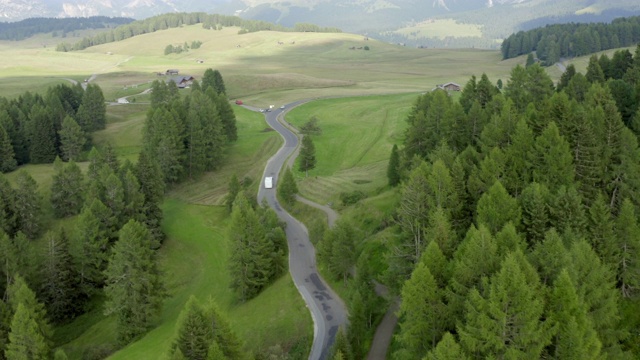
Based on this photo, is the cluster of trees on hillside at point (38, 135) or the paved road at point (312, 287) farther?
the cluster of trees on hillside at point (38, 135)

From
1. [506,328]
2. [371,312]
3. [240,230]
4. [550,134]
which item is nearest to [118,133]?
[240,230]

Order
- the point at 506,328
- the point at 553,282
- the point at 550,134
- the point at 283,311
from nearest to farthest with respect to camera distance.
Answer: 1. the point at 506,328
2. the point at 553,282
3. the point at 550,134
4. the point at 283,311

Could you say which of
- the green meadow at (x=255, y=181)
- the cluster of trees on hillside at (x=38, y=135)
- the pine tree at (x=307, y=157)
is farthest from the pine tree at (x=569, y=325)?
the cluster of trees on hillside at (x=38, y=135)

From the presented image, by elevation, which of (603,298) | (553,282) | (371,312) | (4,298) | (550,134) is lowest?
(4,298)

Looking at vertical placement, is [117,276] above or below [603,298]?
below

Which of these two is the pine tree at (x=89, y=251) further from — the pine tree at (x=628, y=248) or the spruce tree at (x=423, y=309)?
the pine tree at (x=628, y=248)

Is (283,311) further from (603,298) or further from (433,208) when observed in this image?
(603,298)
